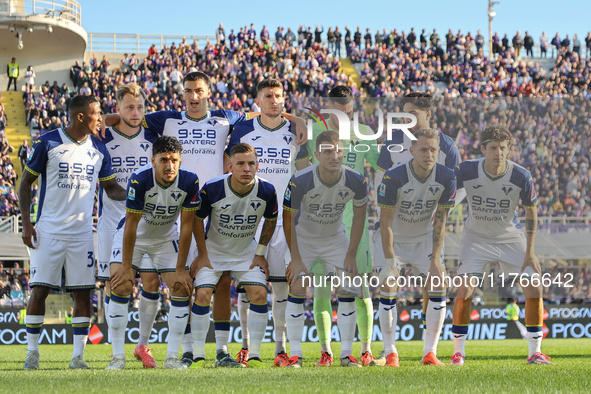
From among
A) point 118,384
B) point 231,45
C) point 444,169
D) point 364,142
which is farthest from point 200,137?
point 231,45

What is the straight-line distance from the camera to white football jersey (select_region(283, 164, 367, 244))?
8.16m

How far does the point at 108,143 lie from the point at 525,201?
4758 millimetres

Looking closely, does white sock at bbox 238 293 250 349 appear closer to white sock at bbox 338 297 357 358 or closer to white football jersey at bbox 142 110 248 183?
white sock at bbox 338 297 357 358

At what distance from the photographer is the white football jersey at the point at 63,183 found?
26.1 ft

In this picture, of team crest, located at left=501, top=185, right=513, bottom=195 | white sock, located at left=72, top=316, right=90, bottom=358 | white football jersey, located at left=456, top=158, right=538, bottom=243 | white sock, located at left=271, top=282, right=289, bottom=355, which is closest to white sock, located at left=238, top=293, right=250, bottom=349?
white sock, located at left=271, top=282, right=289, bottom=355

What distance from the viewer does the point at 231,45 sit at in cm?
Answer: 3203

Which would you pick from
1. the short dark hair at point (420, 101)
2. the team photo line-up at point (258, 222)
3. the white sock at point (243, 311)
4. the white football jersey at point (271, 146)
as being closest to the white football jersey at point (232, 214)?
the team photo line-up at point (258, 222)

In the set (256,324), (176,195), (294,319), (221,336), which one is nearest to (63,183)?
(176,195)

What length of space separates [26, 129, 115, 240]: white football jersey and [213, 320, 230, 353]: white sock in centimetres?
171

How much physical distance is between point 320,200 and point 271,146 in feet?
3.23

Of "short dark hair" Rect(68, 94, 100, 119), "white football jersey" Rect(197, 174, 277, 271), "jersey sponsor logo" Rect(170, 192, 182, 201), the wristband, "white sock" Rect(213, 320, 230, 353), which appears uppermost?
"short dark hair" Rect(68, 94, 100, 119)

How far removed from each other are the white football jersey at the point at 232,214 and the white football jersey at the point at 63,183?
52.7 inches

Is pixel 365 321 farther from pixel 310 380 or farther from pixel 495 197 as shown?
pixel 310 380

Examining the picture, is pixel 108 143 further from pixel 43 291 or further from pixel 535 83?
pixel 535 83
